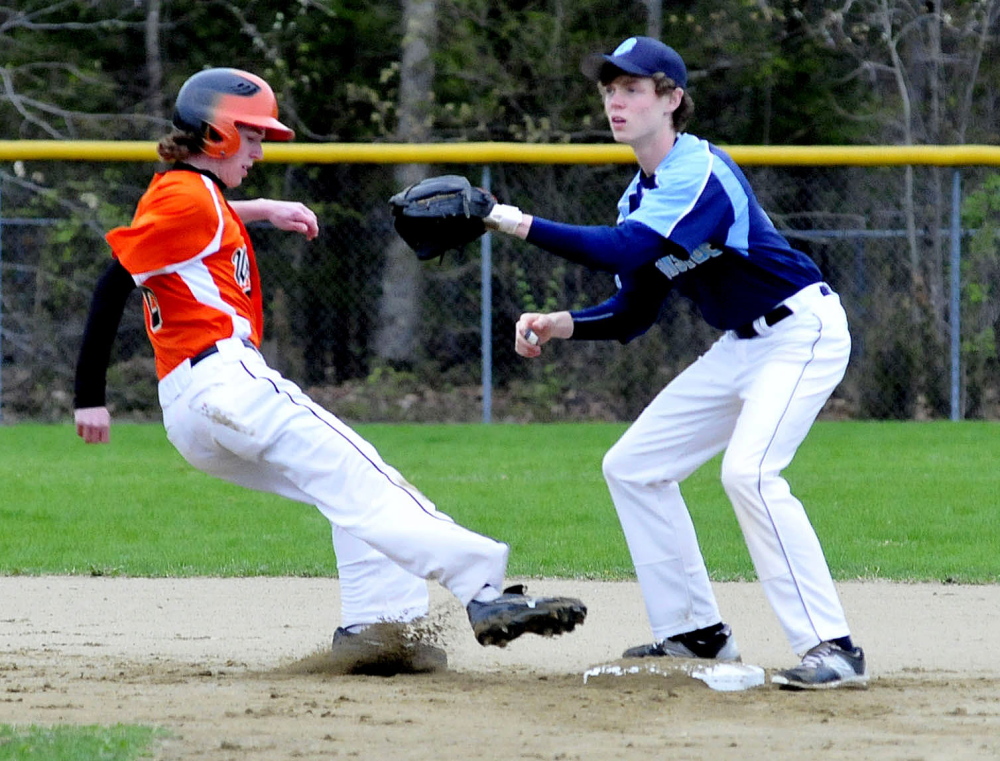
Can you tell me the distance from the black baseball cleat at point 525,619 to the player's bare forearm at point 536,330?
0.89 m

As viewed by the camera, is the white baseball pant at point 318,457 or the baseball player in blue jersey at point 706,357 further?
the baseball player in blue jersey at point 706,357

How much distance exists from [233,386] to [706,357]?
151 centimetres

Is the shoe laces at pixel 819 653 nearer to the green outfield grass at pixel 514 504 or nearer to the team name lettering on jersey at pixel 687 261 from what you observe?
the team name lettering on jersey at pixel 687 261

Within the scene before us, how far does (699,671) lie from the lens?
188 inches

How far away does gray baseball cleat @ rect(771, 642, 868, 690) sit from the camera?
15.2 ft

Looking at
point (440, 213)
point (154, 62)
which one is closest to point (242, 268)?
point (440, 213)

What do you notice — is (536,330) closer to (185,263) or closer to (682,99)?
(682,99)

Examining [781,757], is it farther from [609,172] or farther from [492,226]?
[609,172]

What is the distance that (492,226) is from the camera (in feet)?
15.6

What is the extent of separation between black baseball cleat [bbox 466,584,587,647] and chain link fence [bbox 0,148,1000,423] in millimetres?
8779

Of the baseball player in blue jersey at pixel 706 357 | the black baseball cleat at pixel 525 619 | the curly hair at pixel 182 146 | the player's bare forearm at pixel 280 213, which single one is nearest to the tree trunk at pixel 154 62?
the player's bare forearm at pixel 280 213

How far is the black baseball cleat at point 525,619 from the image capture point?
14.6 ft

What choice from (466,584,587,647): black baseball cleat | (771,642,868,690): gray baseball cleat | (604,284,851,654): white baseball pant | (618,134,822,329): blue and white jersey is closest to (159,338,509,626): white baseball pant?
(466,584,587,647): black baseball cleat

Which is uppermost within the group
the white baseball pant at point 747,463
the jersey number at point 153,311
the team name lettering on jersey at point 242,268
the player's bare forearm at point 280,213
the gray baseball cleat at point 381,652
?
the player's bare forearm at point 280,213
